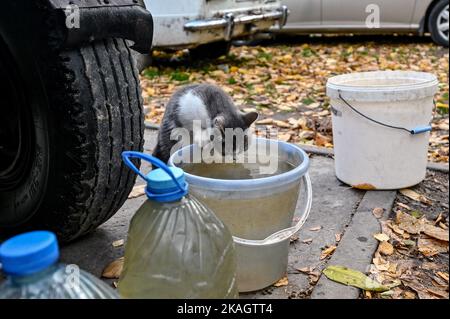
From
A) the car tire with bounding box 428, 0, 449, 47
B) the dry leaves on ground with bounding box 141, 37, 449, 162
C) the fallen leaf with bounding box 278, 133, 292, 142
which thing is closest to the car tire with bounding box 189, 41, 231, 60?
the dry leaves on ground with bounding box 141, 37, 449, 162

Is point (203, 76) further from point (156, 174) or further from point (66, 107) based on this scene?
point (156, 174)

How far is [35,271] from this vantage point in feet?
2.66

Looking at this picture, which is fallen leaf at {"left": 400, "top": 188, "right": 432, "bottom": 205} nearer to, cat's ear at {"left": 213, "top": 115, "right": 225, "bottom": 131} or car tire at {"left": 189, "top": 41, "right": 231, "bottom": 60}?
cat's ear at {"left": 213, "top": 115, "right": 225, "bottom": 131}

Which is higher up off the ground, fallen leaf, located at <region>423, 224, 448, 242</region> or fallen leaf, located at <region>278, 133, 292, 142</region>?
fallen leaf, located at <region>278, 133, 292, 142</region>

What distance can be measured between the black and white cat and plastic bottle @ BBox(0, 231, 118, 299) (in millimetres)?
1683

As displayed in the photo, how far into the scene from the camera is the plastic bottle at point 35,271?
802 millimetres

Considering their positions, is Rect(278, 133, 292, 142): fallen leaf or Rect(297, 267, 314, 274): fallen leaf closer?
Rect(297, 267, 314, 274): fallen leaf

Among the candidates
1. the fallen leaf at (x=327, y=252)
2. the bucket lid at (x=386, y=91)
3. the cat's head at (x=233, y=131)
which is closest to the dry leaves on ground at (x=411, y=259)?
the fallen leaf at (x=327, y=252)

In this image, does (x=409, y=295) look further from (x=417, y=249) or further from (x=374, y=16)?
(x=374, y=16)

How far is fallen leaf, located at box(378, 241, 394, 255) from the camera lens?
2.03 m

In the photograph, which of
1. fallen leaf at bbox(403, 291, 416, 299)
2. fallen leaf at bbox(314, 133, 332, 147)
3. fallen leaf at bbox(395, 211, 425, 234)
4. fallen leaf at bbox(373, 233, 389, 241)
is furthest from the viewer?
fallen leaf at bbox(314, 133, 332, 147)

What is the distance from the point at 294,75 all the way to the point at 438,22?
2.86 metres

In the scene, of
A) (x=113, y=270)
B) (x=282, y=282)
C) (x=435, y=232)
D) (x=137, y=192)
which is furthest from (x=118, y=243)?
(x=435, y=232)

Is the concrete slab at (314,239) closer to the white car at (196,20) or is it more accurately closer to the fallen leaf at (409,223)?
the fallen leaf at (409,223)
